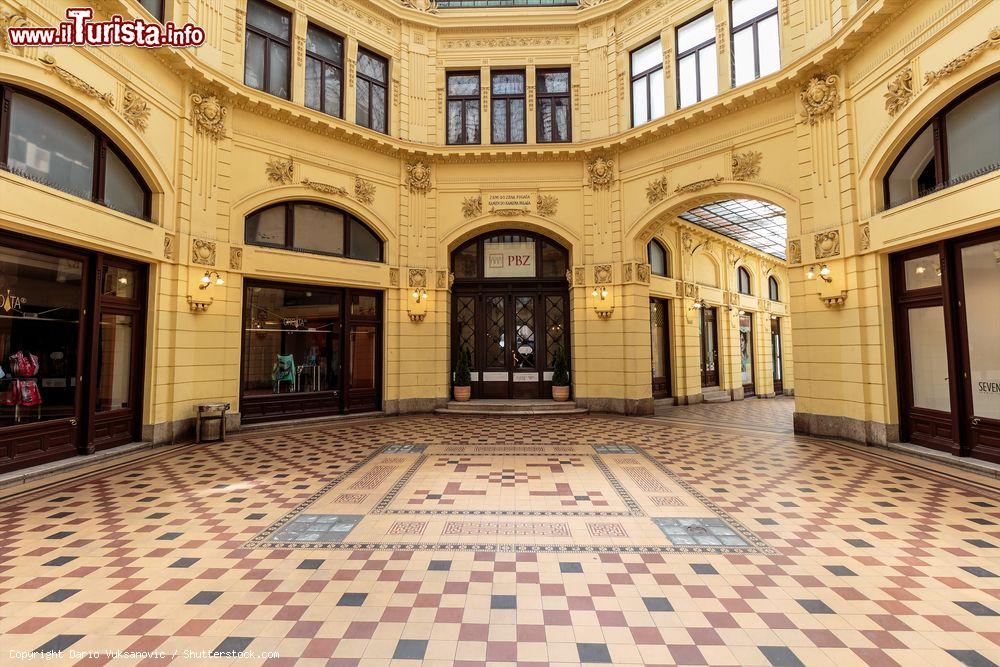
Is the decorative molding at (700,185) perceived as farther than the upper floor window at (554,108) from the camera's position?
No

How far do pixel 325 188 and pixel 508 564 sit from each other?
9208 mm

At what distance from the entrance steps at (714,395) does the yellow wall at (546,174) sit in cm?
74

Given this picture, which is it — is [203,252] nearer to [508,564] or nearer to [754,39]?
[508,564]

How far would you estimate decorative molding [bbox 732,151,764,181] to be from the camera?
29.7 ft

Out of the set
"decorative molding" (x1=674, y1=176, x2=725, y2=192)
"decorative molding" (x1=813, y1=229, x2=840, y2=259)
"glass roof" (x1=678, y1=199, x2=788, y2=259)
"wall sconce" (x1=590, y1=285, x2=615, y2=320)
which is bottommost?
"wall sconce" (x1=590, y1=285, x2=615, y2=320)

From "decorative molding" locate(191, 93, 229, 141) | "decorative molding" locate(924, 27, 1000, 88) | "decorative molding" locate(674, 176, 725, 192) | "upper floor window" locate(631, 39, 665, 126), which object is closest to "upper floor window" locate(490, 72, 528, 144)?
"upper floor window" locate(631, 39, 665, 126)

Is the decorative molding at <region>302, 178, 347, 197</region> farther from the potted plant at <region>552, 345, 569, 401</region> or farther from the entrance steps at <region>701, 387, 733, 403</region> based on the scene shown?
the entrance steps at <region>701, 387, 733, 403</region>

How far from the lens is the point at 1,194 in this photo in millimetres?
5293

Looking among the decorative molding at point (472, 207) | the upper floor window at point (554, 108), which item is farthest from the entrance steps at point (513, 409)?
the upper floor window at point (554, 108)

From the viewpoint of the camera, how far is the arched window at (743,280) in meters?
16.7

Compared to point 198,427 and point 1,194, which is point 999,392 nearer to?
point 198,427

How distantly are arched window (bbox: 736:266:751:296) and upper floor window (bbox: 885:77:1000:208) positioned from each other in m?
9.82

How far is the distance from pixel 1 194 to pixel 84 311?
1.85 meters

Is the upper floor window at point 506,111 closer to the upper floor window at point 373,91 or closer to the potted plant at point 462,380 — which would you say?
the upper floor window at point 373,91
